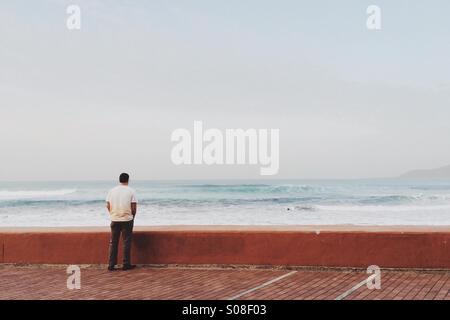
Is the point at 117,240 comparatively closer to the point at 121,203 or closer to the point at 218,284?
the point at 121,203

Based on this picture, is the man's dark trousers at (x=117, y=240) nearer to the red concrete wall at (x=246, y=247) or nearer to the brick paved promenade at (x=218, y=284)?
the brick paved promenade at (x=218, y=284)

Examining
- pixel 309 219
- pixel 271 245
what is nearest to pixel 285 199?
pixel 309 219

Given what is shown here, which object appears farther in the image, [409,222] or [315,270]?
[409,222]

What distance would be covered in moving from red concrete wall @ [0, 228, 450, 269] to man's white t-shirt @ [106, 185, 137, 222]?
1.62 feet

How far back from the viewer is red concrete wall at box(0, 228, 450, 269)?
304 inches

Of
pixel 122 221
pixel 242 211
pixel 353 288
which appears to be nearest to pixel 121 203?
pixel 122 221

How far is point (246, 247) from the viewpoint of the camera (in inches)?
322

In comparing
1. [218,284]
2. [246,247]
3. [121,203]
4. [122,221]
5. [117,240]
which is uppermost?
[121,203]

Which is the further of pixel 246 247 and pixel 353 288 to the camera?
pixel 246 247

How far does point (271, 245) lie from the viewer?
26.6 ft

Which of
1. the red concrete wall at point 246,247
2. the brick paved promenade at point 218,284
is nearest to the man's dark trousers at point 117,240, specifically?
the brick paved promenade at point 218,284

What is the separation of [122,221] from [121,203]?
11.1 inches
